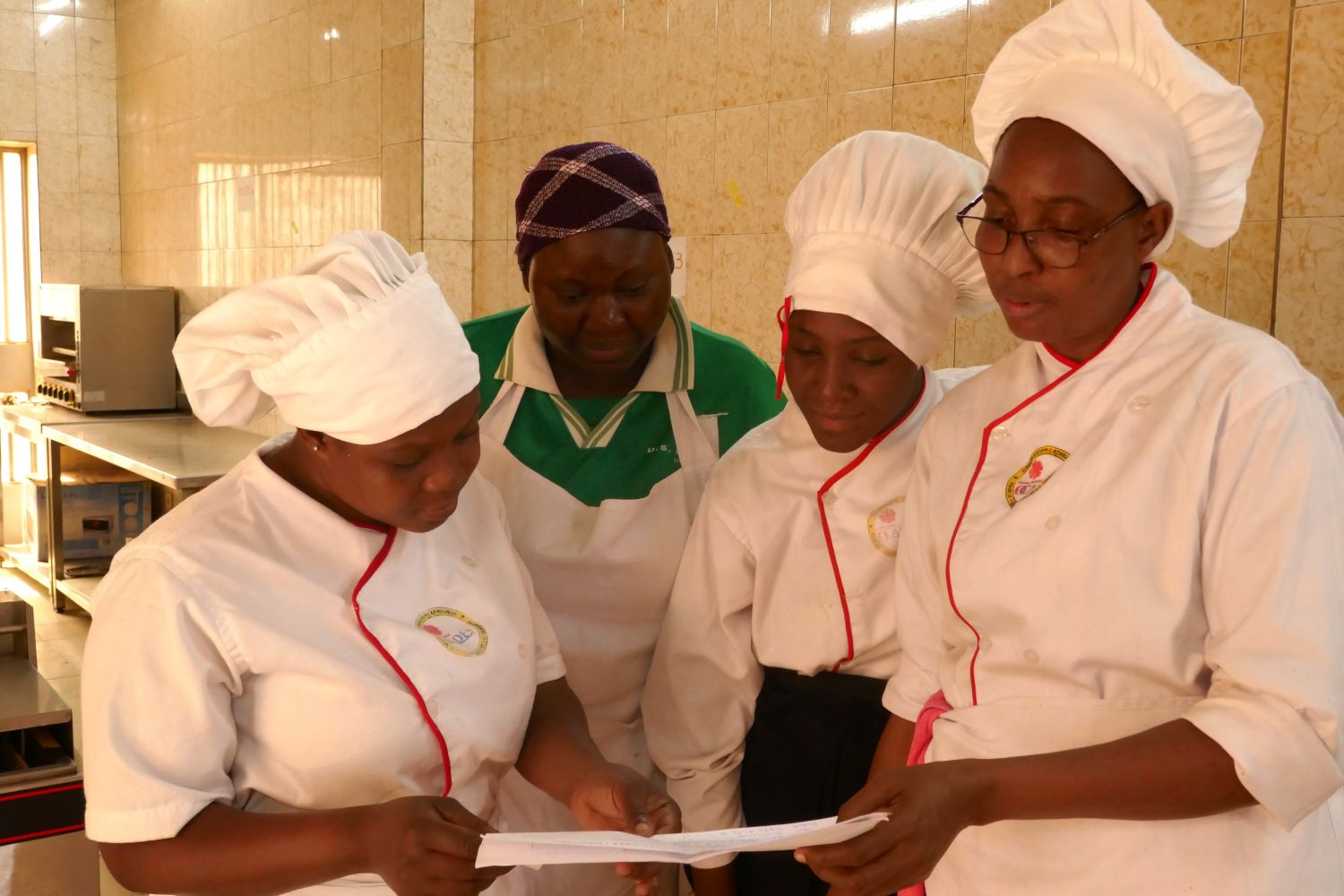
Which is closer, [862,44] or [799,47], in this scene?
[862,44]

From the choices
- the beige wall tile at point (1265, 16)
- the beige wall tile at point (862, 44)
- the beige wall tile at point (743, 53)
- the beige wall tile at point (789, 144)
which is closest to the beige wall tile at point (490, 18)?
the beige wall tile at point (743, 53)

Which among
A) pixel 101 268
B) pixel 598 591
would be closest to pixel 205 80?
pixel 101 268

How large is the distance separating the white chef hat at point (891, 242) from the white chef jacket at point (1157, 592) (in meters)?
0.20

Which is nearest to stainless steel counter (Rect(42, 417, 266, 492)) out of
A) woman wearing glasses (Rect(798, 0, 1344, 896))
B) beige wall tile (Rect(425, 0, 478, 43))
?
beige wall tile (Rect(425, 0, 478, 43))

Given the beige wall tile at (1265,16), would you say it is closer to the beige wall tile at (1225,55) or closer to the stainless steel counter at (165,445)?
the beige wall tile at (1225,55)

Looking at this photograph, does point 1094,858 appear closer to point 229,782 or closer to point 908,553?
point 908,553

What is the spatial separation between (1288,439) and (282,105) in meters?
4.76

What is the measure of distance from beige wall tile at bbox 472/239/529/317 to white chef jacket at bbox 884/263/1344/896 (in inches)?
114

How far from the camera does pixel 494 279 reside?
412 cm

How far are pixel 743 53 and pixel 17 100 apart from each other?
467 cm

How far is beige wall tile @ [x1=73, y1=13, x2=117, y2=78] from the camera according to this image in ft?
21.0

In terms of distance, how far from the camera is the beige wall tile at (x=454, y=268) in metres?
4.13

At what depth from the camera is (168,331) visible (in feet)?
19.7

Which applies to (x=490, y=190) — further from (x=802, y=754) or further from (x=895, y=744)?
(x=895, y=744)
